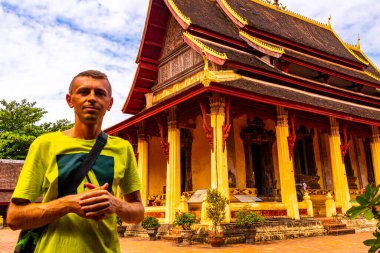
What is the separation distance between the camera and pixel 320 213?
13422 millimetres

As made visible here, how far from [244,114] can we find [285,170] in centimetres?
225

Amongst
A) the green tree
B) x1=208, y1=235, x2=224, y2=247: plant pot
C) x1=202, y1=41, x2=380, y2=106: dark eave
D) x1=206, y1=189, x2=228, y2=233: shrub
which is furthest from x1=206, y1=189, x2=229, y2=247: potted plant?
the green tree

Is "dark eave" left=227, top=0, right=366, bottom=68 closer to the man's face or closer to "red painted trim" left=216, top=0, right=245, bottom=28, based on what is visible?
"red painted trim" left=216, top=0, right=245, bottom=28

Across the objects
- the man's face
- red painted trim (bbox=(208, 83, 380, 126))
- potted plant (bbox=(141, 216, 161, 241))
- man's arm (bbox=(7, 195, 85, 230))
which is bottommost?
potted plant (bbox=(141, 216, 161, 241))

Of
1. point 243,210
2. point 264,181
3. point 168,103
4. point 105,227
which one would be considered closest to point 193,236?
point 243,210

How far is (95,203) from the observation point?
1293 mm

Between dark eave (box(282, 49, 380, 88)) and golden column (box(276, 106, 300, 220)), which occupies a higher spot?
dark eave (box(282, 49, 380, 88))

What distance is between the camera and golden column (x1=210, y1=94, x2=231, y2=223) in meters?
9.73

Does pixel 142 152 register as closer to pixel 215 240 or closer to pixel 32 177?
pixel 215 240

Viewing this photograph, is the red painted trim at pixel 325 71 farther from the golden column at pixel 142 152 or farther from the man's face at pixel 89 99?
the man's face at pixel 89 99

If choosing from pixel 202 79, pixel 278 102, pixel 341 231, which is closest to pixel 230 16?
pixel 278 102

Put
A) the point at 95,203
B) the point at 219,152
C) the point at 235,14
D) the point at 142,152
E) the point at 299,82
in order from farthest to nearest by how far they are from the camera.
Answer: the point at 235,14, the point at 142,152, the point at 299,82, the point at 219,152, the point at 95,203

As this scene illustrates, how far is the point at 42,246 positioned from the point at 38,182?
247 millimetres

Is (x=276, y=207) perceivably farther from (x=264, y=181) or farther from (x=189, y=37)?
(x=189, y=37)
